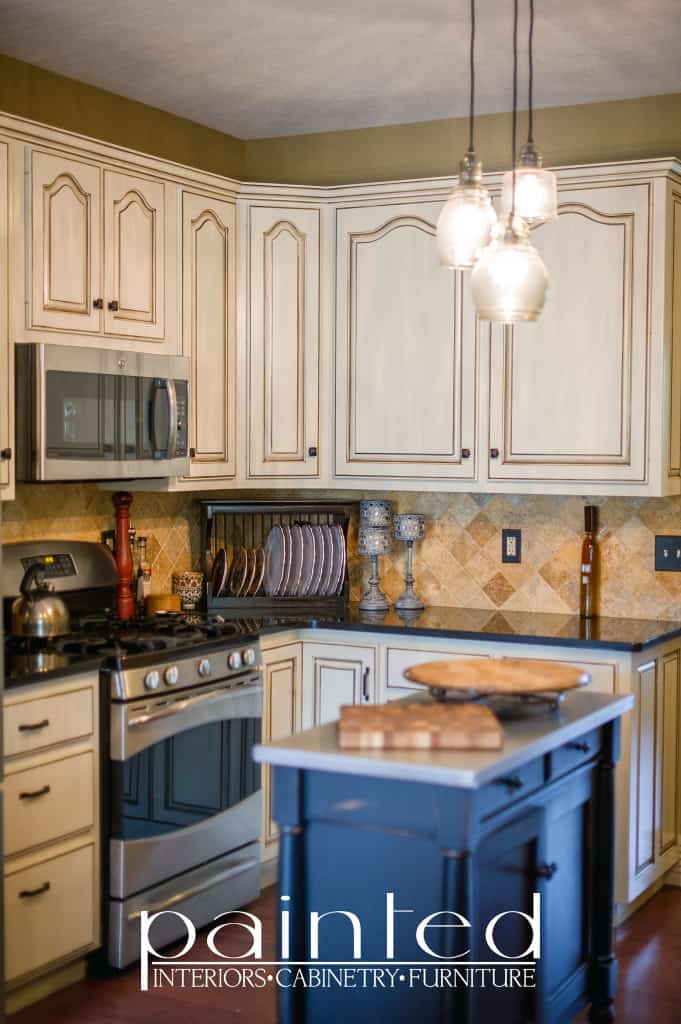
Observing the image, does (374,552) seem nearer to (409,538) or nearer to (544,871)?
(409,538)

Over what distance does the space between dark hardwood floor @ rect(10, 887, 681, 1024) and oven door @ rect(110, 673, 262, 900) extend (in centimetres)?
27

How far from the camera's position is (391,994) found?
2672 mm

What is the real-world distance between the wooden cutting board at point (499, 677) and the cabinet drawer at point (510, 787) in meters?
0.17

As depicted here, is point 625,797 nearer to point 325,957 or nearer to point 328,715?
point 328,715

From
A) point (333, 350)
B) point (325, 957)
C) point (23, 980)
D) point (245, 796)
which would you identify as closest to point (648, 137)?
point (333, 350)

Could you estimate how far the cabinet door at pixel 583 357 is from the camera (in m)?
4.16

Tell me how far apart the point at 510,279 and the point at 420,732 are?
93cm

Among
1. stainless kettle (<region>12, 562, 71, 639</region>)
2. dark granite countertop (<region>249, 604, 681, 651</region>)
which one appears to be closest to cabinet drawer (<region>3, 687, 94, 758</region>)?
stainless kettle (<region>12, 562, 71, 639</region>)

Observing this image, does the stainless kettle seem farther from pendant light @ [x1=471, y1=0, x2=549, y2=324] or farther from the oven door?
pendant light @ [x1=471, y1=0, x2=549, y2=324]

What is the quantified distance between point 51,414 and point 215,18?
125 centimetres

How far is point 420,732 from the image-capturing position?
2.52 meters

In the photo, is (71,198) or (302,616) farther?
(302,616)

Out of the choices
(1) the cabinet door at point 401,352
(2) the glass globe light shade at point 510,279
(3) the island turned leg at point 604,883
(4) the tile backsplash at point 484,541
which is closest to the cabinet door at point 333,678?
(4) the tile backsplash at point 484,541

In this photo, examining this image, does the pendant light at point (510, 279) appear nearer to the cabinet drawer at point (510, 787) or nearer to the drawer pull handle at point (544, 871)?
the cabinet drawer at point (510, 787)
